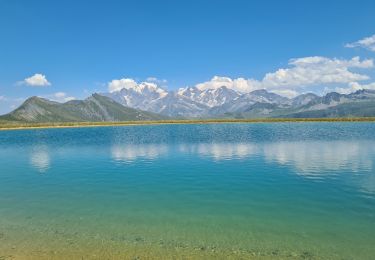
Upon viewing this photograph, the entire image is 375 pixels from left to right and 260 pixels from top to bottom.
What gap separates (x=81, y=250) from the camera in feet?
74.6

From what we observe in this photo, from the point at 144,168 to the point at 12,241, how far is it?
31924 millimetres

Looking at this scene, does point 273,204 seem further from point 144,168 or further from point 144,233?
point 144,168

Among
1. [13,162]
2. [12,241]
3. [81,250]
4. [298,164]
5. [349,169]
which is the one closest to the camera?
[81,250]

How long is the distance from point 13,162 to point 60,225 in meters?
50.3

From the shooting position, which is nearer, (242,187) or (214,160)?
(242,187)

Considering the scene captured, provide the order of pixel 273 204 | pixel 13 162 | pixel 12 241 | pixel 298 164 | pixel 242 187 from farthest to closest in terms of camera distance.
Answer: pixel 13 162
pixel 298 164
pixel 242 187
pixel 273 204
pixel 12 241

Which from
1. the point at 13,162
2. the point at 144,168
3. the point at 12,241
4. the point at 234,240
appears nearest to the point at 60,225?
the point at 12,241

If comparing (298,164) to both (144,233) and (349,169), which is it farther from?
(144,233)

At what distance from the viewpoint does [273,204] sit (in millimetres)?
32250

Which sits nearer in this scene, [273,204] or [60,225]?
[60,225]

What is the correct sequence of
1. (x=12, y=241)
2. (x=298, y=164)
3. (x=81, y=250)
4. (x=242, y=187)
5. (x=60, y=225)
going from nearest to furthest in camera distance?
(x=81, y=250), (x=12, y=241), (x=60, y=225), (x=242, y=187), (x=298, y=164)

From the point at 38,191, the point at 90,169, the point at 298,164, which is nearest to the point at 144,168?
the point at 90,169

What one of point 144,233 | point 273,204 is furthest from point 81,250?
point 273,204

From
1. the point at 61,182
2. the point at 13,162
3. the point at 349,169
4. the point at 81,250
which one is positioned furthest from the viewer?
the point at 13,162
